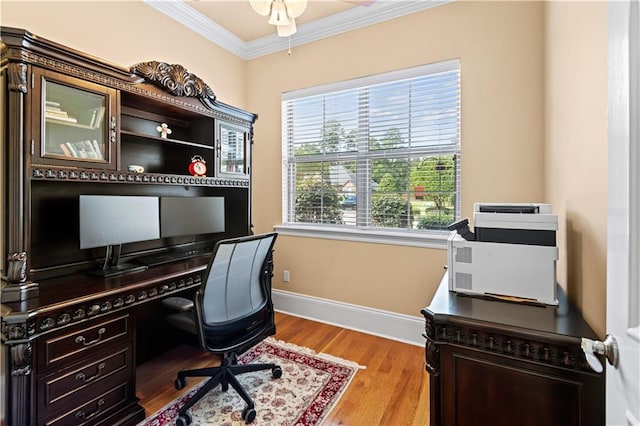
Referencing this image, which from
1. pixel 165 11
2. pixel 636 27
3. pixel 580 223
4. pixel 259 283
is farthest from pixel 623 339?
pixel 165 11

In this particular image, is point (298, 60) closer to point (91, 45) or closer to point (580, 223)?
point (91, 45)

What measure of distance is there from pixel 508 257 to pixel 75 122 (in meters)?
2.39

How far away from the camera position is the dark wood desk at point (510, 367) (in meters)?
0.96

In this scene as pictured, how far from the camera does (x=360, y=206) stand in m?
2.88

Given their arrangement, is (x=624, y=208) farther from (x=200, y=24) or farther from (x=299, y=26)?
(x=200, y=24)

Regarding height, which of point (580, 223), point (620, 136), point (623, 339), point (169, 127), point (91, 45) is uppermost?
point (91, 45)

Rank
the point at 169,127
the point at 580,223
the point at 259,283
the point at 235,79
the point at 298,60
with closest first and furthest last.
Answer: the point at 580,223 → the point at 259,283 → the point at 169,127 → the point at 298,60 → the point at 235,79

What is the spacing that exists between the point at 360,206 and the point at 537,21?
6.19 feet

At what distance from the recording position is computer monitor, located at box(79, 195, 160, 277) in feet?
5.87

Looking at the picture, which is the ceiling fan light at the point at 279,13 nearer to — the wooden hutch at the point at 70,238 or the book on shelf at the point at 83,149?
the wooden hutch at the point at 70,238

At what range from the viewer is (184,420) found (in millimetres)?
1631

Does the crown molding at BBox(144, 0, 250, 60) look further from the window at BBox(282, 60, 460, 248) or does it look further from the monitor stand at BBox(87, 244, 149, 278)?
the monitor stand at BBox(87, 244, 149, 278)

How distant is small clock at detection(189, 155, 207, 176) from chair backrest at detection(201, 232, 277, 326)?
3.56ft

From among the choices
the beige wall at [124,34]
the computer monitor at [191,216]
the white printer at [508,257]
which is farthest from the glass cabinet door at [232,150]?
the white printer at [508,257]
